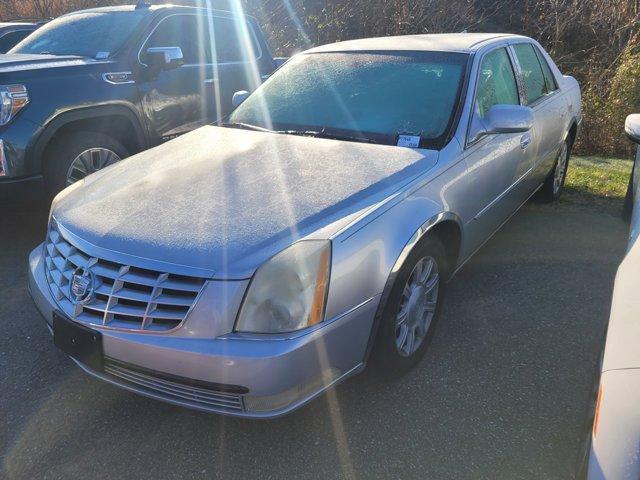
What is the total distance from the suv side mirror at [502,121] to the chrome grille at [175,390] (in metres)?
1.94

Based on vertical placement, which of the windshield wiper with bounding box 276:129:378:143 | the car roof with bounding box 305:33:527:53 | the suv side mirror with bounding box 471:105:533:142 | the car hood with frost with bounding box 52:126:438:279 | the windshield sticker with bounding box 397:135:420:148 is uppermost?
the car roof with bounding box 305:33:527:53

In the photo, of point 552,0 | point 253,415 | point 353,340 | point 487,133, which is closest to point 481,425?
point 353,340

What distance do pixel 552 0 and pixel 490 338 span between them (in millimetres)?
8771

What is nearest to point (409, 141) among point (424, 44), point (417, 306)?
point (417, 306)

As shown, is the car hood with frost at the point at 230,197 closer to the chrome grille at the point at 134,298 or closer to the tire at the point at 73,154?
the chrome grille at the point at 134,298

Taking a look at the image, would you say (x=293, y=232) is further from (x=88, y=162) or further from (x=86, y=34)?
(x=86, y=34)

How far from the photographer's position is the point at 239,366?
1.92m

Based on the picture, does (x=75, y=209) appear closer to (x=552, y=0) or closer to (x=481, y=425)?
(x=481, y=425)

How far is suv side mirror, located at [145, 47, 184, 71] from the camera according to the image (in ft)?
15.4

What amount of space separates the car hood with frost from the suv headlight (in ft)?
4.44

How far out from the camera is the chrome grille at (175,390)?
2033 millimetres

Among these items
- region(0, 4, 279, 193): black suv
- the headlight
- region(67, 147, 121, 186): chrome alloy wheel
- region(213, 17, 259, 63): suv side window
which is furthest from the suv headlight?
the headlight

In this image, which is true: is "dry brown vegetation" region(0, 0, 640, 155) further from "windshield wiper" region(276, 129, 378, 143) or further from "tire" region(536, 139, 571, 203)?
"windshield wiper" region(276, 129, 378, 143)

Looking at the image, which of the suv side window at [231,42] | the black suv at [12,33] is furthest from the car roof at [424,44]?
the black suv at [12,33]
